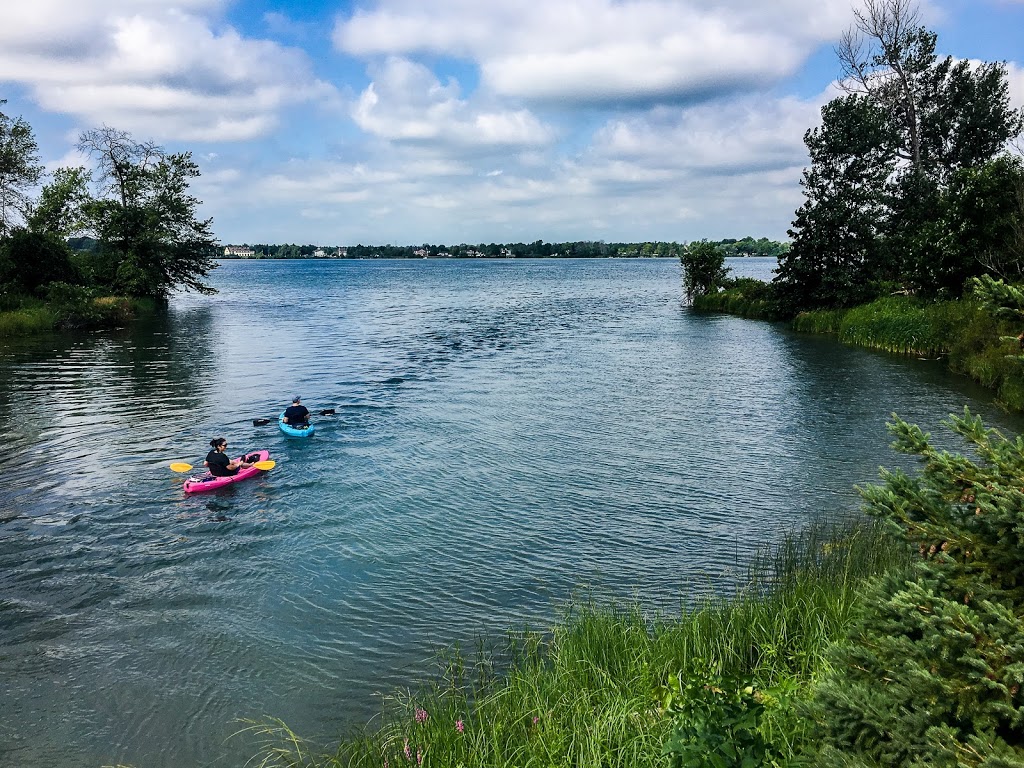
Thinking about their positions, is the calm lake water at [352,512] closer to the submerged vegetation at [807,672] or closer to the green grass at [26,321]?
the submerged vegetation at [807,672]

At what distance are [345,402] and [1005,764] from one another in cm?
2626

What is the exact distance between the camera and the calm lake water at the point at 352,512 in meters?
9.91

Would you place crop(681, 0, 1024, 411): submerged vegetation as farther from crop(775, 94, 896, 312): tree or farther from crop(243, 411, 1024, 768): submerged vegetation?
crop(243, 411, 1024, 768): submerged vegetation

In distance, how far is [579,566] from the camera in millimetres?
13164

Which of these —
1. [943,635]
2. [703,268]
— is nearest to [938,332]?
[703,268]

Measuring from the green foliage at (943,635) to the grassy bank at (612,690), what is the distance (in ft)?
3.68

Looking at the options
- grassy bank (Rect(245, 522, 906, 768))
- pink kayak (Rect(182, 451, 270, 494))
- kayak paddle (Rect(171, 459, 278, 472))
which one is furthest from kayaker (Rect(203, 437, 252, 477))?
grassy bank (Rect(245, 522, 906, 768))

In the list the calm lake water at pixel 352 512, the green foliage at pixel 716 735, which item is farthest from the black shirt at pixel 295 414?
the green foliage at pixel 716 735

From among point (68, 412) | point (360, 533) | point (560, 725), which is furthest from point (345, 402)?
point (560, 725)

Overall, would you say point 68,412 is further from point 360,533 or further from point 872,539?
point 872,539

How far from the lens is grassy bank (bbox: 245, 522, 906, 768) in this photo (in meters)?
6.30

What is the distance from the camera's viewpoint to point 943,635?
3547 mm

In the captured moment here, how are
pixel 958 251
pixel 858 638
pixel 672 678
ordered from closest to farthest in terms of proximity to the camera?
pixel 858 638
pixel 672 678
pixel 958 251

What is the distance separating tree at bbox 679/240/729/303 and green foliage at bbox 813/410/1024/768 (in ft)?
201
